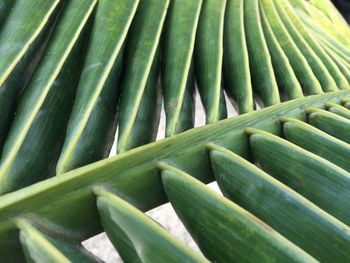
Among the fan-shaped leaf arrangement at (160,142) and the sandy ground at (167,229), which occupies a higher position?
the fan-shaped leaf arrangement at (160,142)

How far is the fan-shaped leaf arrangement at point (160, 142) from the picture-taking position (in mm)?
380

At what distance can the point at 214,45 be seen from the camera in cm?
64

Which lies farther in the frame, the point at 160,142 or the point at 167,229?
the point at 167,229

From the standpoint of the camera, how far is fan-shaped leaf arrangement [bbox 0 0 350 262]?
0.38m

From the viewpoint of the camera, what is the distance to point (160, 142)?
1.58 feet

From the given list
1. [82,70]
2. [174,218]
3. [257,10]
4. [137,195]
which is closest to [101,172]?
[137,195]

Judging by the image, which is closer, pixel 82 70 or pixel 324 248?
pixel 324 248

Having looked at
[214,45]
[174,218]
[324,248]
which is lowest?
[174,218]

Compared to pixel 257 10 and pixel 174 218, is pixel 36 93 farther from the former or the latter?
pixel 174 218

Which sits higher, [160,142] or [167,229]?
[160,142]

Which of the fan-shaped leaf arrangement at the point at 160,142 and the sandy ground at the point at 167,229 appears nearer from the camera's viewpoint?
the fan-shaped leaf arrangement at the point at 160,142

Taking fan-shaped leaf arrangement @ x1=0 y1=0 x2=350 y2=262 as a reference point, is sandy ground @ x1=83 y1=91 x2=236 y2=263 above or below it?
below

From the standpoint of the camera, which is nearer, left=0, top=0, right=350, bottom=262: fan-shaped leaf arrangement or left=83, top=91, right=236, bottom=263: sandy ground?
left=0, top=0, right=350, bottom=262: fan-shaped leaf arrangement

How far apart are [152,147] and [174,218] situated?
0.61m
